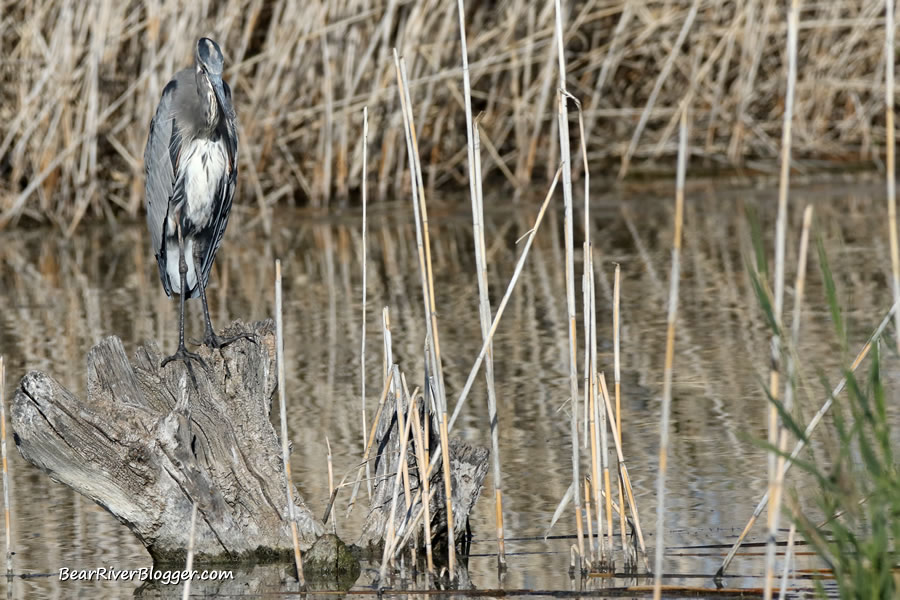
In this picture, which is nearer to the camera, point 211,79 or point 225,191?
point 211,79

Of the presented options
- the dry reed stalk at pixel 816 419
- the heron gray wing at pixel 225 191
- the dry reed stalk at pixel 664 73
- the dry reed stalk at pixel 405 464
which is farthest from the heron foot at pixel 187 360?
the dry reed stalk at pixel 664 73

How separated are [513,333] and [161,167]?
2.20 meters

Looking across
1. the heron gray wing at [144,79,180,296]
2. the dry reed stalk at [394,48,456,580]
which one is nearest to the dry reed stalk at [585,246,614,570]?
the dry reed stalk at [394,48,456,580]

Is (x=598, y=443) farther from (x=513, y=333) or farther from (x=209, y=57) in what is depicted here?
(x=513, y=333)

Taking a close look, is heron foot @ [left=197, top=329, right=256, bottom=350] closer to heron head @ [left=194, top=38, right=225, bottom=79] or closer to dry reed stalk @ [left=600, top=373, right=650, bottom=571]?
heron head @ [left=194, top=38, right=225, bottom=79]

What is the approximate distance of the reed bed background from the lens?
9.31 meters

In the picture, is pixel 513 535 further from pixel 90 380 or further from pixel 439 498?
pixel 90 380

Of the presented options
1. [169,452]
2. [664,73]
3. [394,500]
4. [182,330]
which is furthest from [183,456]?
[664,73]

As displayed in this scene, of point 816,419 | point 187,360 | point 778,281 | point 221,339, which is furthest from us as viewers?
point 221,339

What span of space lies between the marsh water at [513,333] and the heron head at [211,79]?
1182mm

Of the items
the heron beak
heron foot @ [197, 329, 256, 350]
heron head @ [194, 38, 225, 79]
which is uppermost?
heron head @ [194, 38, 225, 79]

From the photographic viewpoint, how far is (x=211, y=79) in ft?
15.3

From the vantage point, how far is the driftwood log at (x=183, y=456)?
3.48 meters

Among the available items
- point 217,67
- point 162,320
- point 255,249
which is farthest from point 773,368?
point 255,249
